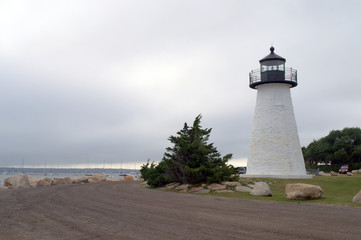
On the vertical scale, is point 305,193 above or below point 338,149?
below

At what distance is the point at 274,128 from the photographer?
102ft

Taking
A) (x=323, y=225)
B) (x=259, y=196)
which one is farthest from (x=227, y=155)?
(x=323, y=225)

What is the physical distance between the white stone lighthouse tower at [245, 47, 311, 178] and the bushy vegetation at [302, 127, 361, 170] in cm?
3119

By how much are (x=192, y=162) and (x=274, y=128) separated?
10211 mm

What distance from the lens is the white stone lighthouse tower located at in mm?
30484

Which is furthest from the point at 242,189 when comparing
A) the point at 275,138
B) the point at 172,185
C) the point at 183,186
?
the point at 275,138

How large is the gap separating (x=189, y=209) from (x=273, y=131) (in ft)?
64.1

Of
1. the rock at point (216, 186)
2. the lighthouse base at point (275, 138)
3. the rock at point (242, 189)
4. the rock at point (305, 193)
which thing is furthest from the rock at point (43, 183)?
the rock at point (305, 193)

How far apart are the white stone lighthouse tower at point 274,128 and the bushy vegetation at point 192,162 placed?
6.87 meters

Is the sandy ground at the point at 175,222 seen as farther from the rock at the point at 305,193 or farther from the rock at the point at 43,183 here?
the rock at the point at 43,183

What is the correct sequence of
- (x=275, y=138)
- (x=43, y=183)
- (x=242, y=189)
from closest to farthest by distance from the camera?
(x=242, y=189) < (x=275, y=138) < (x=43, y=183)

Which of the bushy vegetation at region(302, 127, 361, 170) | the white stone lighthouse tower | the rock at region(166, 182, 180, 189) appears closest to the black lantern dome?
the white stone lighthouse tower

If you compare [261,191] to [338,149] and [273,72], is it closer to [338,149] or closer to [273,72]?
[273,72]

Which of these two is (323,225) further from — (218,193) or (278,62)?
(278,62)
